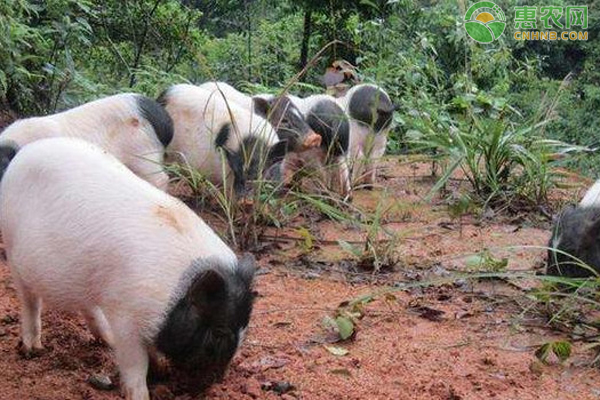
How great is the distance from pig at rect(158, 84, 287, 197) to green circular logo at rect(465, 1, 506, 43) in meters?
4.03

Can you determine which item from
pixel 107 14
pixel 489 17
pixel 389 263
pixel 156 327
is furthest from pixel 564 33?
pixel 156 327

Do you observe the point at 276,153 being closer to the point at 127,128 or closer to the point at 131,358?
the point at 127,128

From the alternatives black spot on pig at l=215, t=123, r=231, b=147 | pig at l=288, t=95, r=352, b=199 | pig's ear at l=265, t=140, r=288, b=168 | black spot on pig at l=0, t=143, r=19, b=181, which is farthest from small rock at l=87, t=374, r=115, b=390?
pig at l=288, t=95, r=352, b=199

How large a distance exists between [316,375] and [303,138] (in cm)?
332

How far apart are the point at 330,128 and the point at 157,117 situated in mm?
1763

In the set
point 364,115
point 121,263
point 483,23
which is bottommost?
point 364,115

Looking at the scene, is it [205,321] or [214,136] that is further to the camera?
[214,136]

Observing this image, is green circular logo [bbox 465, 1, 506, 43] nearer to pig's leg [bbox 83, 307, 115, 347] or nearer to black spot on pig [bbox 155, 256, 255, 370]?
pig's leg [bbox 83, 307, 115, 347]

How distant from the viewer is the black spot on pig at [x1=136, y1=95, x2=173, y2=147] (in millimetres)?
5340

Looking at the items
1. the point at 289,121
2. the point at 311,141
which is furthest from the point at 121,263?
the point at 289,121

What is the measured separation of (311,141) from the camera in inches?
246

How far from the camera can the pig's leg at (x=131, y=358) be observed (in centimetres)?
267

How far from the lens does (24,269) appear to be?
3070 mm

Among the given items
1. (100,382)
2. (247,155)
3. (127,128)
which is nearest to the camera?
(100,382)
